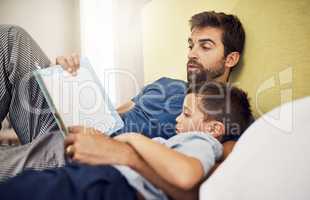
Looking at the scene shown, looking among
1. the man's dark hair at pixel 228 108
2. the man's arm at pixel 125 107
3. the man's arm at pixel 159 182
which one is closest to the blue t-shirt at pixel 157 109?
the man's arm at pixel 125 107

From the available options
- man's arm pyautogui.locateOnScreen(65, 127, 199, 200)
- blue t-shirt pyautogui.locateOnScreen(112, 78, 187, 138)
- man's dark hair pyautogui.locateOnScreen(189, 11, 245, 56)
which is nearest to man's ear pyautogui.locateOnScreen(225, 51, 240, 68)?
man's dark hair pyautogui.locateOnScreen(189, 11, 245, 56)

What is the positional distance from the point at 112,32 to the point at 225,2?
33cm

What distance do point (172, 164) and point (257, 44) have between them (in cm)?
38

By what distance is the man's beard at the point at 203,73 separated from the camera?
743 millimetres

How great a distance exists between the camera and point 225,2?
0.78 meters

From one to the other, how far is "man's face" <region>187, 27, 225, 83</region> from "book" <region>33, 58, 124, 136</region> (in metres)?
0.23

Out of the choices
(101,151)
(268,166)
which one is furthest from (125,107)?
(268,166)

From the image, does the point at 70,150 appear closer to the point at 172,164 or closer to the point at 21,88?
the point at 172,164

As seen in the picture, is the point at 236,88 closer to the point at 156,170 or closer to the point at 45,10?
the point at 156,170

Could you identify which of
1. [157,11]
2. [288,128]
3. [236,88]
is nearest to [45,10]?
[157,11]

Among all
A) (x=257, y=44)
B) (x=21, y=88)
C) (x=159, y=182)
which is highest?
(x=257, y=44)

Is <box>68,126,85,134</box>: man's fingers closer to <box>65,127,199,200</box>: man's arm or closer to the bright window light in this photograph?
<box>65,127,199,200</box>: man's arm

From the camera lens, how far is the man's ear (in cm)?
74

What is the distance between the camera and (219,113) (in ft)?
2.08
